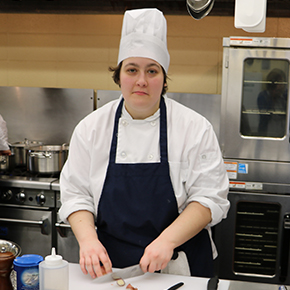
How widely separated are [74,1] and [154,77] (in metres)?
1.79

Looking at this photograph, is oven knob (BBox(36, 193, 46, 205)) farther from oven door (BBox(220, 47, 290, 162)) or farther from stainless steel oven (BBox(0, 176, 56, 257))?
oven door (BBox(220, 47, 290, 162))

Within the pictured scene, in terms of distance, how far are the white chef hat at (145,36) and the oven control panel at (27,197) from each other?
1.43 metres

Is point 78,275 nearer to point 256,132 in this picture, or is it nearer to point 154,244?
point 154,244

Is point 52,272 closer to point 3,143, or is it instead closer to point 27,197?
point 27,197

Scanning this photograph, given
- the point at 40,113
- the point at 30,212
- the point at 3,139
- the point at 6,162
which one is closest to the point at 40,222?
the point at 30,212

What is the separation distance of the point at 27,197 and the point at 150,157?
1463mm

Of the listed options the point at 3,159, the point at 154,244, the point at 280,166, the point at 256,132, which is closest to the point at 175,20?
the point at 256,132

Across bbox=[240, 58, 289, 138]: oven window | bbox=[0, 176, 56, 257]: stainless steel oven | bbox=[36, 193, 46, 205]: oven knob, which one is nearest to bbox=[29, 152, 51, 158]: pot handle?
bbox=[0, 176, 56, 257]: stainless steel oven

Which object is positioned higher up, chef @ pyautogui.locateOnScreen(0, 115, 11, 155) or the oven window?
the oven window

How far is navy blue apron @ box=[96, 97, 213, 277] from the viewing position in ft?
4.80

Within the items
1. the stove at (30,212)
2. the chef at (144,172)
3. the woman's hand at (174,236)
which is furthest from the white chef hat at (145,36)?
the stove at (30,212)

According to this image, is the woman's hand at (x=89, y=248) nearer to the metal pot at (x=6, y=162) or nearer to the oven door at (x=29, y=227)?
the oven door at (x=29, y=227)

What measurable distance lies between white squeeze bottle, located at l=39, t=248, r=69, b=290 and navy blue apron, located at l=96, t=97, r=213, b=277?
46 cm

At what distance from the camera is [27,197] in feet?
8.77
